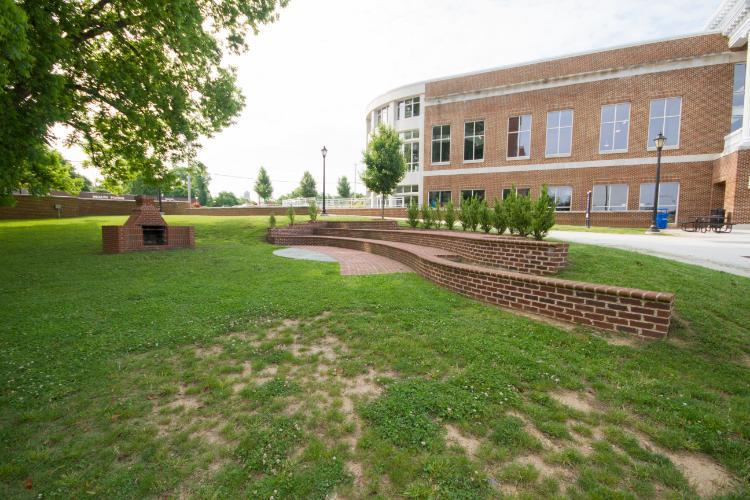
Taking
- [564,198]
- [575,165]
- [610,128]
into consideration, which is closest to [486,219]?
[564,198]

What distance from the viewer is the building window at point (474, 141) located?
87.4 feet

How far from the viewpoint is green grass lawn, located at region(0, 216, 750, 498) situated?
2041 millimetres

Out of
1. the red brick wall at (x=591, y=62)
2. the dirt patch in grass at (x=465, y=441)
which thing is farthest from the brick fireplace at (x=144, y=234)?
the red brick wall at (x=591, y=62)

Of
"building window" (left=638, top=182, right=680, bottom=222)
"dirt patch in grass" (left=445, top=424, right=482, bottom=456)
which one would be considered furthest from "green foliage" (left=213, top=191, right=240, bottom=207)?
"dirt patch in grass" (left=445, top=424, right=482, bottom=456)

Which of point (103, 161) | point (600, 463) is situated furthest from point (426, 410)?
point (103, 161)

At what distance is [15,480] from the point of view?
203cm

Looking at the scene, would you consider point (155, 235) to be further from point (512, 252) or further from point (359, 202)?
point (359, 202)

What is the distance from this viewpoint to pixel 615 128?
874 inches

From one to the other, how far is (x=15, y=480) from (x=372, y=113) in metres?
39.3

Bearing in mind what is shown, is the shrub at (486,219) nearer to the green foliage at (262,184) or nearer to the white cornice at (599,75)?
the white cornice at (599,75)

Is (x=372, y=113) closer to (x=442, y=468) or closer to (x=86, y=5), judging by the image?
(x=86, y=5)

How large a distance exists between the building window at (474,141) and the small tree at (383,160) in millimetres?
9085

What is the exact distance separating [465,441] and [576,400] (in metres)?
1.21

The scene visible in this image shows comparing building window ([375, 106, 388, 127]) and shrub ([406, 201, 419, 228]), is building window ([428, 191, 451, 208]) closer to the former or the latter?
building window ([375, 106, 388, 127])
